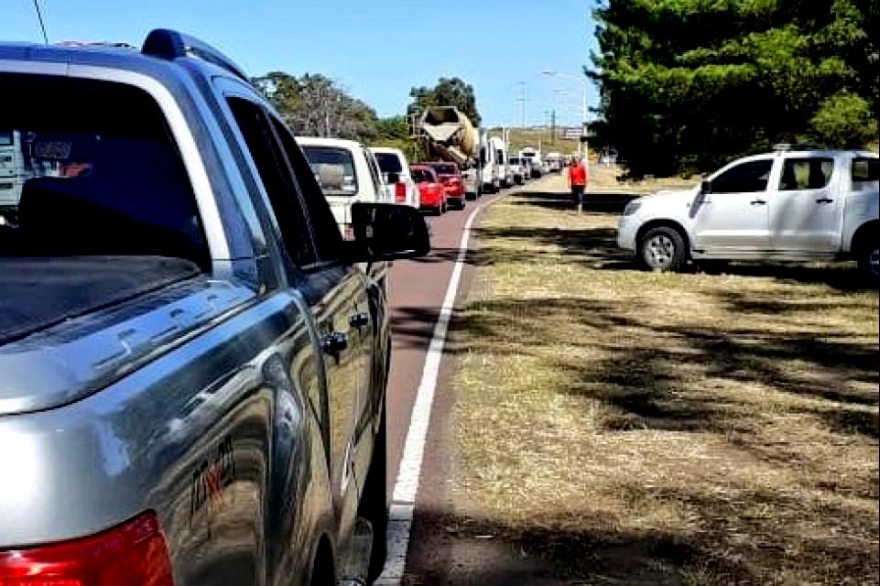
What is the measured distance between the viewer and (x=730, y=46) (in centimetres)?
2548

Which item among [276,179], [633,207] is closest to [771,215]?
[633,207]

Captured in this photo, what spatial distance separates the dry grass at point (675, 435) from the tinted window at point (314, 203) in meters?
1.94

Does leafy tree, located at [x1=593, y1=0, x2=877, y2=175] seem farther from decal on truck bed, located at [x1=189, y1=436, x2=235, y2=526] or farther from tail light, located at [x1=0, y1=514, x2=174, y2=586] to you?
tail light, located at [x1=0, y1=514, x2=174, y2=586]

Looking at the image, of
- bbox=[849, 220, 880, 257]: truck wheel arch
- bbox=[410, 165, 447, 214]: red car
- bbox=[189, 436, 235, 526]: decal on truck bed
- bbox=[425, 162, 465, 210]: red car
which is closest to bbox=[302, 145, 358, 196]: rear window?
bbox=[849, 220, 880, 257]: truck wheel arch

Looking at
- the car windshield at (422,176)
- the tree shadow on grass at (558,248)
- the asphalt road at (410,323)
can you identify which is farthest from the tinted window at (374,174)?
the car windshield at (422,176)

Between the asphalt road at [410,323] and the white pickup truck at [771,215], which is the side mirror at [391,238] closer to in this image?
the asphalt road at [410,323]

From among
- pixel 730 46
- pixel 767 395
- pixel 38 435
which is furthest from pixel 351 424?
pixel 730 46

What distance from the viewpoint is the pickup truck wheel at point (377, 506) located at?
5.14m

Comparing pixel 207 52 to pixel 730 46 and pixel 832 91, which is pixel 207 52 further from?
pixel 730 46

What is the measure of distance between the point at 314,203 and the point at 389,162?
20.3 metres

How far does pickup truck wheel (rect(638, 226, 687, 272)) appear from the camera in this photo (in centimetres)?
1883

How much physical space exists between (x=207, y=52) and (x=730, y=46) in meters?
23.1

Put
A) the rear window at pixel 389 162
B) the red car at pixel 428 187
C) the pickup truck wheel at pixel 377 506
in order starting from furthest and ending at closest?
the red car at pixel 428 187 → the rear window at pixel 389 162 → the pickup truck wheel at pixel 377 506

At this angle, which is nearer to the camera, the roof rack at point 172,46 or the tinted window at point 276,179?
the roof rack at point 172,46
